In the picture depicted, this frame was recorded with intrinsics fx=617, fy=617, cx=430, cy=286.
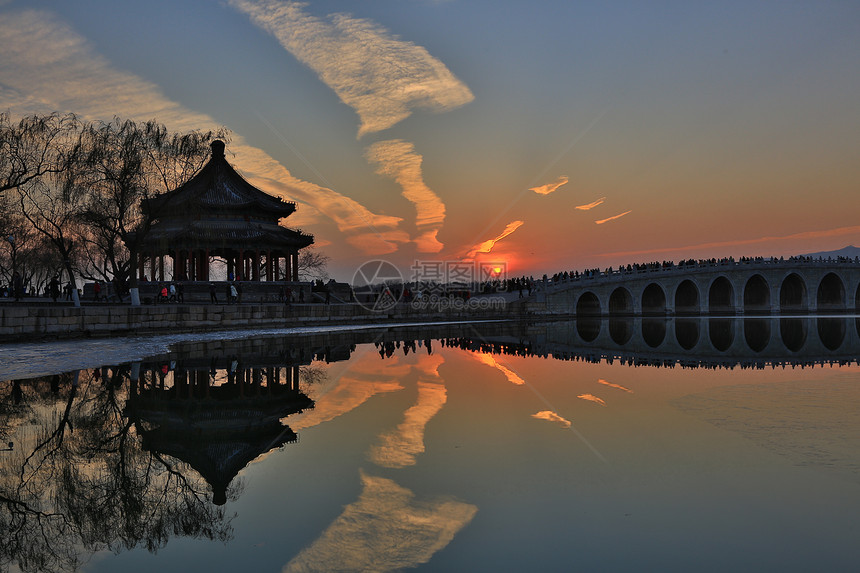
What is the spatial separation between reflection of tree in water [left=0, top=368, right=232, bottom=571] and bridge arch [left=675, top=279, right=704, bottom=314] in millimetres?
57660

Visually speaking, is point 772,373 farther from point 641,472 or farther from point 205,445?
point 205,445

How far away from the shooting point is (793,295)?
64312 millimetres

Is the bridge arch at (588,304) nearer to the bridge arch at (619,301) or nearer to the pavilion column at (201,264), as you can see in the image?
the bridge arch at (619,301)

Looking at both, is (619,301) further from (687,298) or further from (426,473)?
(426,473)

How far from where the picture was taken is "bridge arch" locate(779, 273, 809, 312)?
61.3 m

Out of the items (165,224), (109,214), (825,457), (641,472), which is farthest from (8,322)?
(165,224)

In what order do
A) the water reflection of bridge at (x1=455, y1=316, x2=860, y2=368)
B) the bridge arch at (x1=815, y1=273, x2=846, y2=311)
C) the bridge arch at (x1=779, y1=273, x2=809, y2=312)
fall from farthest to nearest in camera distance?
1. the bridge arch at (x1=815, y1=273, x2=846, y2=311)
2. the bridge arch at (x1=779, y1=273, x2=809, y2=312)
3. the water reflection of bridge at (x1=455, y1=316, x2=860, y2=368)

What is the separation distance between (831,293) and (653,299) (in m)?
21.5

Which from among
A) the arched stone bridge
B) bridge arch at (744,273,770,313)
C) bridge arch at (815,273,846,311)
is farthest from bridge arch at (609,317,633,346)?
A: bridge arch at (815,273,846,311)

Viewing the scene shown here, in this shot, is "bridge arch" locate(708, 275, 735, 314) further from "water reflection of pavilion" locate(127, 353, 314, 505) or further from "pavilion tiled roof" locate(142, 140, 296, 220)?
"water reflection of pavilion" locate(127, 353, 314, 505)

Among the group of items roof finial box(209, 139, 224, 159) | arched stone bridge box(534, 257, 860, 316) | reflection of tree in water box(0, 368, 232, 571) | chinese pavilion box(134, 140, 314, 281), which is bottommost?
reflection of tree in water box(0, 368, 232, 571)

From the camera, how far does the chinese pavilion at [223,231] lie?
1382 inches

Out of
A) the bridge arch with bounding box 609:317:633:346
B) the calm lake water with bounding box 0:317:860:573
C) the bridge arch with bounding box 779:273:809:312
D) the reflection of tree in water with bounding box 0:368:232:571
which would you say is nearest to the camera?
the calm lake water with bounding box 0:317:860:573

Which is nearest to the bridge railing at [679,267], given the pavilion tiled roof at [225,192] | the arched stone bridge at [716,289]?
the arched stone bridge at [716,289]
